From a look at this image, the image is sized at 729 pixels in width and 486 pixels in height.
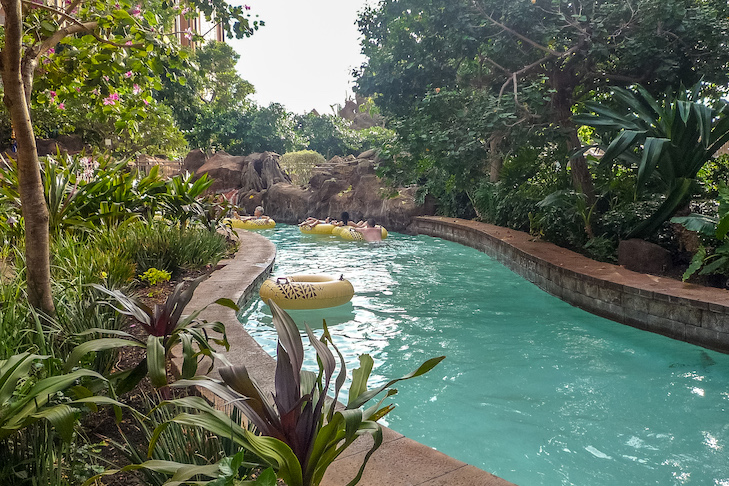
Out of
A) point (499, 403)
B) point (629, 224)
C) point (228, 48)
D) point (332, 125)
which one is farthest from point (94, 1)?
point (332, 125)

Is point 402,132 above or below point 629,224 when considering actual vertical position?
above

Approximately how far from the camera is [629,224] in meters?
7.90

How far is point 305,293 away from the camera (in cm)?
655

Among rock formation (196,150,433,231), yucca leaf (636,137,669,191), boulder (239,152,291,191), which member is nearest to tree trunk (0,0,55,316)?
yucca leaf (636,137,669,191)

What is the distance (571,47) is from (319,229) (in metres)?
9.58

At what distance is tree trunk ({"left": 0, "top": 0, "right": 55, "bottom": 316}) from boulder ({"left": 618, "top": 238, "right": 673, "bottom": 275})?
6924 mm

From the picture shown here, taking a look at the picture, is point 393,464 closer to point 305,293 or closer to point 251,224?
point 305,293

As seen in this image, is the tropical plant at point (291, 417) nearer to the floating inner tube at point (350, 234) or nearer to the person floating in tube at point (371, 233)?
the person floating in tube at point (371, 233)

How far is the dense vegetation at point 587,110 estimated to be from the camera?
23.3 feet

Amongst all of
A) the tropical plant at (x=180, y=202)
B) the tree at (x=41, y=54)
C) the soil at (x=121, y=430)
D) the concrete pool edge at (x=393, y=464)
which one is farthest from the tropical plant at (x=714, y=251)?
the tropical plant at (x=180, y=202)

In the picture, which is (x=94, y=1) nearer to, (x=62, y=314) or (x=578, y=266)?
(x=62, y=314)

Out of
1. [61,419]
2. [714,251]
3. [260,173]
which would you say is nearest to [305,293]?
[61,419]

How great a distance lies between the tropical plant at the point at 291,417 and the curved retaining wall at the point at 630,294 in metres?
4.59

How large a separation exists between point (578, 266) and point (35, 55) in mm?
6880
